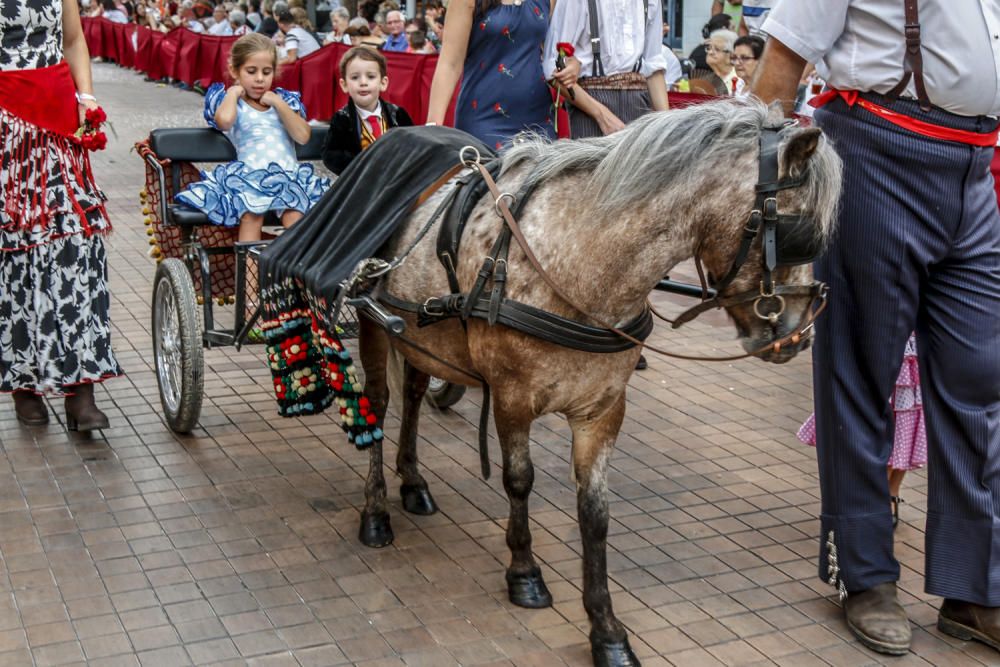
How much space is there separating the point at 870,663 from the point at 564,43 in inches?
134

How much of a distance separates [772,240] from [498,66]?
2559 mm

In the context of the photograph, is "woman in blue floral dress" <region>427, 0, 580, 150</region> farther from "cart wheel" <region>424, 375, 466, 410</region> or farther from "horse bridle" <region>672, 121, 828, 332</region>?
"horse bridle" <region>672, 121, 828, 332</region>

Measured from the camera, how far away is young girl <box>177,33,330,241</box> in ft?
19.1

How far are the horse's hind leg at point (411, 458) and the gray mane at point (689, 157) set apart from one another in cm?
175

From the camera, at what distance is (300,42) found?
64.8ft

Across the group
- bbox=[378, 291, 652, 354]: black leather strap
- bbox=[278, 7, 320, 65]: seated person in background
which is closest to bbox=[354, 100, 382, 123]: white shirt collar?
bbox=[378, 291, 652, 354]: black leather strap

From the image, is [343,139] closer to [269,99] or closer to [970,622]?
[269,99]

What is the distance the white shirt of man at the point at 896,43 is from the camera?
3.73m

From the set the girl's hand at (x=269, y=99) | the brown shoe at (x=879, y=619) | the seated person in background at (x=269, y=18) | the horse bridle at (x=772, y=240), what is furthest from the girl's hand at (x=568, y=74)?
the seated person in background at (x=269, y=18)

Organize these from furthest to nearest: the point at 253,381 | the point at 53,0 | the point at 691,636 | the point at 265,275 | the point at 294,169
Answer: the point at 253,381
the point at 294,169
the point at 53,0
the point at 265,275
the point at 691,636

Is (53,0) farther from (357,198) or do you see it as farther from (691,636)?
(691,636)

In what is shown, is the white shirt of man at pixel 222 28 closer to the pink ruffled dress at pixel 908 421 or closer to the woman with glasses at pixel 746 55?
the woman with glasses at pixel 746 55

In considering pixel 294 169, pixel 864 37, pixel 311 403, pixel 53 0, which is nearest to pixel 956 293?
pixel 864 37

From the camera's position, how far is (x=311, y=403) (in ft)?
16.3
